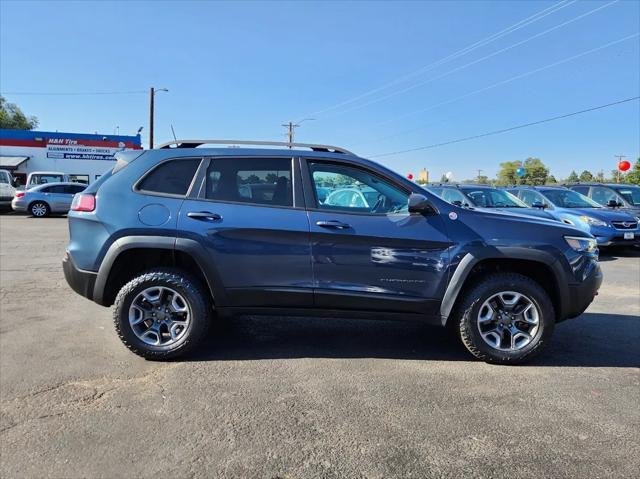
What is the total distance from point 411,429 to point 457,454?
35 centimetres

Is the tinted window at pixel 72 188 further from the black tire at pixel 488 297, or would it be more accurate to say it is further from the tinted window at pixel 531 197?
the black tire at pixel 488 297

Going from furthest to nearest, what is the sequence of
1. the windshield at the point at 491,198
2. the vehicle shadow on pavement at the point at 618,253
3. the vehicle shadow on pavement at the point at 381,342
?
the vehicle shadow on pavement at the point at 618,253 < the windshield at the point at 491,198 < the vehicle shadow on pavement at the point at 381,342

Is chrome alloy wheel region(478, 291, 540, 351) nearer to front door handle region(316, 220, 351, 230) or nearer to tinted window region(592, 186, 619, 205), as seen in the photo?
front door handle region(316, 220, 351, 230)

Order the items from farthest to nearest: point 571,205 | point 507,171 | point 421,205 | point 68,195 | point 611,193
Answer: point 507,171 < point 68,195 < point 611,193 < point 571,205 < point 421,205

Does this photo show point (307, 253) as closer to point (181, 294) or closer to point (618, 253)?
point (181, 294)

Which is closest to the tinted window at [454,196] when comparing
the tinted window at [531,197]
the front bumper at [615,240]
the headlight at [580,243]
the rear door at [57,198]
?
the tinted window at [531,197]

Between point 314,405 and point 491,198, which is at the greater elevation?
point 491,198

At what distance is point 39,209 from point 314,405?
70.0ft

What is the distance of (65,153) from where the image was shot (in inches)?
1357

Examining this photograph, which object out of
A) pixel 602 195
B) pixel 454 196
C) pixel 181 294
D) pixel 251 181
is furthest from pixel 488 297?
pixel 602 195

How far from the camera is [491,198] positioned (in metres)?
11.3

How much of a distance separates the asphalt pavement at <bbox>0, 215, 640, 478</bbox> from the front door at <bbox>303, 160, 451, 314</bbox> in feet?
1.93

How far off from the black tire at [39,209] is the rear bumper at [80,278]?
19192 mm

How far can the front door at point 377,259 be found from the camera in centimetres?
412
